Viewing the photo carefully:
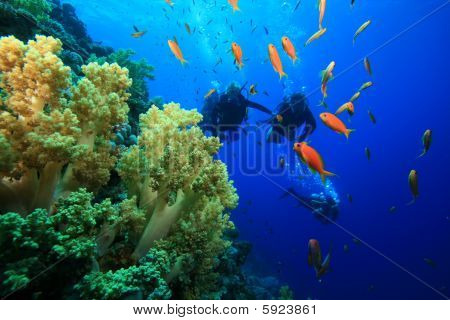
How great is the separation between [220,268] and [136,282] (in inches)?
118

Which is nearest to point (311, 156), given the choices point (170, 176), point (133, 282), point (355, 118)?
point (170, 176)

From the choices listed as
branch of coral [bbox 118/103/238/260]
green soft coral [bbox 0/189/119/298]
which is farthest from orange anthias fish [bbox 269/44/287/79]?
green soft coral [bbox 0/189/119/298]

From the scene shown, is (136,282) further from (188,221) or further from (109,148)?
(109,148)

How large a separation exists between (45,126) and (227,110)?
8327 mm

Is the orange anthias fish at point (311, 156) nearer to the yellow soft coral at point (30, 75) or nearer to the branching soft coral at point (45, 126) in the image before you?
the branching soft coral at point (45, 126)

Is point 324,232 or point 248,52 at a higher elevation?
point 248,52

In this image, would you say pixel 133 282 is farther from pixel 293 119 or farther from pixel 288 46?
pixel 293 119

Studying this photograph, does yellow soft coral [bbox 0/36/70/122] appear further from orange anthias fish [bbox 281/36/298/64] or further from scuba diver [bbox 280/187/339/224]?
scuba diver [bbox 280/187/339/224]

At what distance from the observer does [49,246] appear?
2094mm

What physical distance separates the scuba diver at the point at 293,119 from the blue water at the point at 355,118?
1691 cm

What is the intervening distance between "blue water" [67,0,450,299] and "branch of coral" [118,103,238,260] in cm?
2301
